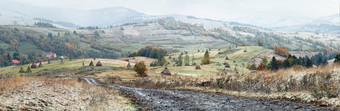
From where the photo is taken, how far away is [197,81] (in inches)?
1399

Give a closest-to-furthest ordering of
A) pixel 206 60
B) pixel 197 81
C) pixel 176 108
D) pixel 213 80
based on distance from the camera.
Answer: pixel 176 108, pixel 213 80, pixel 197 81, pixel 206 60

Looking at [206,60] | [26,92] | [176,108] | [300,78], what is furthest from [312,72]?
[206,60]

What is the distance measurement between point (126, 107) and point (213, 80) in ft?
49.4

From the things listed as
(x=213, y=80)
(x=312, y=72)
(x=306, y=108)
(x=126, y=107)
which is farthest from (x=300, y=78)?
(x=126, y=107)

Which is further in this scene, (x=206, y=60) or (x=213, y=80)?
(x=206, y=60)

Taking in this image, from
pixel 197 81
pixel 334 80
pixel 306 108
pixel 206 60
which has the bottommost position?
pixel 206 60

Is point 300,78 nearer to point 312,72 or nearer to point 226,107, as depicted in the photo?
point 312,72

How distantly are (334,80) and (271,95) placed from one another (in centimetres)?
473

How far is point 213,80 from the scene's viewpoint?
31.8 m

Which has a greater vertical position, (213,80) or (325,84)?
(325,84)

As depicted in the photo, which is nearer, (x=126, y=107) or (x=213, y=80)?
(x=126, y=107)

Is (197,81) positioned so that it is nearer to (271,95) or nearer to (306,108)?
(271,95)

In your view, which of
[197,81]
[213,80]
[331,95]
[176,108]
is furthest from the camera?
[197,81]

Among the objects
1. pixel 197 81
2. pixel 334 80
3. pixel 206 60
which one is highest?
pixel 334 80
